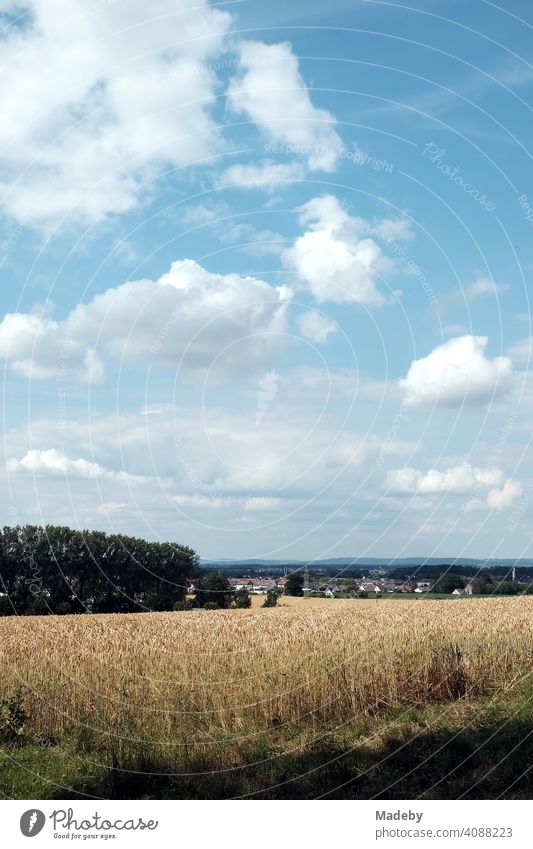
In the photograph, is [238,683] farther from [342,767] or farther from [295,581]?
[295,581]

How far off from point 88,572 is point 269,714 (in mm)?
80084

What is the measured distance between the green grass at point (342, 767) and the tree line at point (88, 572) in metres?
65.4

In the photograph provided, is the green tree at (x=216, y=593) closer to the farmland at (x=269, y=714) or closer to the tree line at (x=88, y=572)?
the tree line at (x=88, y=572)

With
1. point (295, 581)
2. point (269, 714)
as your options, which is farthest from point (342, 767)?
point (295, 581)

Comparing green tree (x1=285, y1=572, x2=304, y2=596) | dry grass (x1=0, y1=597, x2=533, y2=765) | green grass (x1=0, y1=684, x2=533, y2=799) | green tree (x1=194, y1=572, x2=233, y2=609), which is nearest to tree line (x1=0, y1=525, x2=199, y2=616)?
green tree (x1=194, y1=572, x2=233, y2=609)

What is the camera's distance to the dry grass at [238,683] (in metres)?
14.9

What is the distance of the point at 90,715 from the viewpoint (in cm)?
1616

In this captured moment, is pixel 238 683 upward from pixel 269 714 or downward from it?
upward

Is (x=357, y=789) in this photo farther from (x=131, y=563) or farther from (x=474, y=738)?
(x=131, y=563)

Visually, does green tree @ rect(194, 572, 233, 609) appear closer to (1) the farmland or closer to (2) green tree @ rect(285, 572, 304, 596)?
(2) green tree @ rect(285, 572, 304, 596)

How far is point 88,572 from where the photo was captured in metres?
91.8

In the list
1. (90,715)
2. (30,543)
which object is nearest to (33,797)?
(90,715)

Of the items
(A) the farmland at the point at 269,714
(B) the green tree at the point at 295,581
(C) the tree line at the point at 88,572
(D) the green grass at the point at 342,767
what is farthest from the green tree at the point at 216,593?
(D) the green grass at the point at 342,767

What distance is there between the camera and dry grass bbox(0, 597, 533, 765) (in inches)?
585
